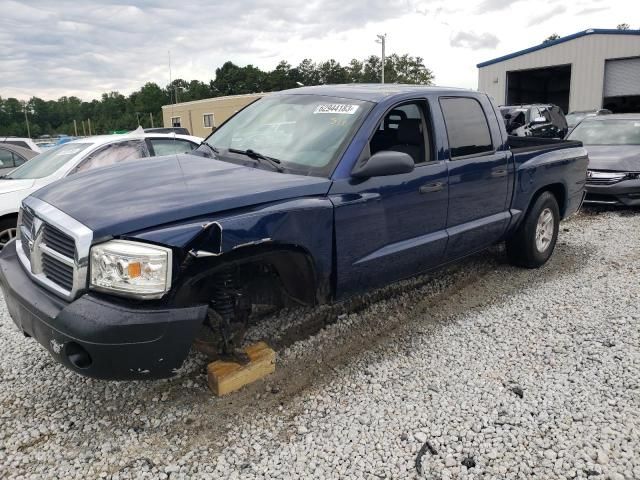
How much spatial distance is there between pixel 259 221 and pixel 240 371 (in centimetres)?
101

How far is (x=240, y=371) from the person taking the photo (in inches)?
122

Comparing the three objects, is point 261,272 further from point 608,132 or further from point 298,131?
point 608,132

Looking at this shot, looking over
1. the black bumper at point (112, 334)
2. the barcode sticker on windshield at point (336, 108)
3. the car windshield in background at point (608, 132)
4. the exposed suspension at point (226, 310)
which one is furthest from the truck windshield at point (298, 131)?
the car windshield in background at point (608, 132)

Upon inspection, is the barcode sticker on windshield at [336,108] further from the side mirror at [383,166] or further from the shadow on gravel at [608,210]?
the shadow on gravel at [608,210]

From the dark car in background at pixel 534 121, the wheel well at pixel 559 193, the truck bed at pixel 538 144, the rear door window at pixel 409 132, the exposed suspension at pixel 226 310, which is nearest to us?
the exposed suspension at pixel 226 310

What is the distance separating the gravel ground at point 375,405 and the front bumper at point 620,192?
4366 millimetres

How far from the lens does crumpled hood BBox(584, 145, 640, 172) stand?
8148 mm

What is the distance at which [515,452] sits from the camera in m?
2.58

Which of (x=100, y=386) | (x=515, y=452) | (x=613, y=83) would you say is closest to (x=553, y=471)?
(x=515, y=452)

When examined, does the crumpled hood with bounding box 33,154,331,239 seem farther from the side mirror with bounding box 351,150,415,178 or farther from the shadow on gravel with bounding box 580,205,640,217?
the shadow on gravel with bounding box 580,205,640,217

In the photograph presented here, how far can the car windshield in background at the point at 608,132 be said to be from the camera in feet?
30.1

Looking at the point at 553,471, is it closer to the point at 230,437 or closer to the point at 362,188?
the point at 230,437

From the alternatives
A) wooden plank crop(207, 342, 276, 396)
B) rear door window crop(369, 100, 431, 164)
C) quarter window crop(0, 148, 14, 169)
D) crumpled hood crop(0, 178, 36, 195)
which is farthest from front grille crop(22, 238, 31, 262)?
quarter window crop(0, 148, 14, 169)

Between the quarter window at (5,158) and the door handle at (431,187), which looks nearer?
the door handle at (431,187)
